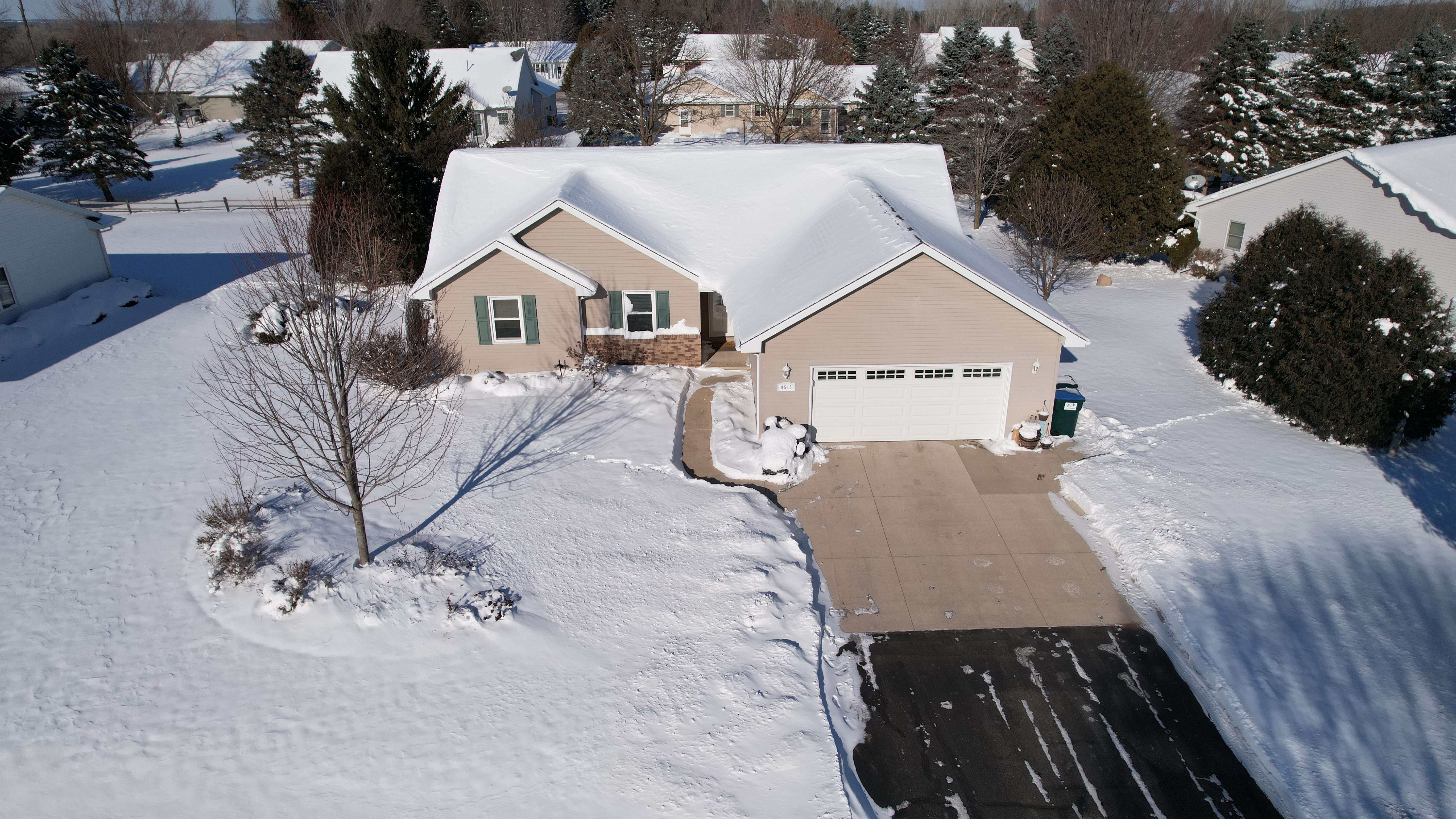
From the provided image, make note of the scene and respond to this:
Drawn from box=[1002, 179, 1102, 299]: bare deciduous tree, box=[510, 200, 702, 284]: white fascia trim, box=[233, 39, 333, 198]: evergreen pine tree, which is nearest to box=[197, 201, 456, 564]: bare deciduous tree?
box=[510, 200, 702, 284]: white fascia trim

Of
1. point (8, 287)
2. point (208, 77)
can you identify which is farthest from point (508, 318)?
point (208, 77)

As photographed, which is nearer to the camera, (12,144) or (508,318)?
(508,318)

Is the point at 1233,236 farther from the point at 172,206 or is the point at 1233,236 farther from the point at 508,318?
the point at 172,206

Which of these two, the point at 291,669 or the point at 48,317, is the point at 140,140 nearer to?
the point at 48,317

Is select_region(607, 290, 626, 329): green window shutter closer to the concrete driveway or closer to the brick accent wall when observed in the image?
the brick accent wall

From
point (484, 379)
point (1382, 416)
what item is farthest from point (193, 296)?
point (1382, 416)

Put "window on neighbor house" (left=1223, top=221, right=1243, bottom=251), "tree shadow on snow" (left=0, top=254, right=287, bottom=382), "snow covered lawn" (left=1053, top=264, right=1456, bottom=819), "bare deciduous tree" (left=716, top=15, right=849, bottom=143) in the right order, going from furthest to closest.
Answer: "bare deciduous tree" (left=716, top=15, right=849, bottom=143)
"window on neighbor house" (left=1223, top=221, right=1243, bottom=251)
"tree shadow on snow" (left=0, top=254, right=287, bottom=382)
"snow covered lawn" (left=1053, top=264, right=1456, bottom=819)

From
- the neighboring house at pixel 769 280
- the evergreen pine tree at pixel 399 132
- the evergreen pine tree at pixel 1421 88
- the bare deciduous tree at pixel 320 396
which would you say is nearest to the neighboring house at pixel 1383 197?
the neighboring house at pixel 769 280
